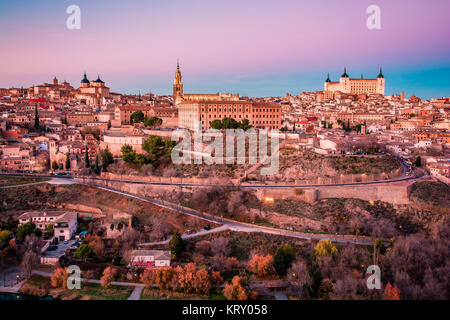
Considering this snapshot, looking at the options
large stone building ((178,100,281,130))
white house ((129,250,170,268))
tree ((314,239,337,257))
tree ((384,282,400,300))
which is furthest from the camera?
large stone building ((178,100,281,130))

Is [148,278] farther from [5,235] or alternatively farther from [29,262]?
[5,235]

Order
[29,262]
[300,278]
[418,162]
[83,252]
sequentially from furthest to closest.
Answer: [418,162] < [83,252] < [29,262] < [300,278]

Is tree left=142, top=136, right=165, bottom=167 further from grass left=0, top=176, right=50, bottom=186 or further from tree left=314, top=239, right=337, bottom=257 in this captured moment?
tree left=314, top=239, right=337, bottom=257

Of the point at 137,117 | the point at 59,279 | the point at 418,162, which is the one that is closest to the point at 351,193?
the point at 418,162

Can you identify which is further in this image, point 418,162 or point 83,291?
point 418,162

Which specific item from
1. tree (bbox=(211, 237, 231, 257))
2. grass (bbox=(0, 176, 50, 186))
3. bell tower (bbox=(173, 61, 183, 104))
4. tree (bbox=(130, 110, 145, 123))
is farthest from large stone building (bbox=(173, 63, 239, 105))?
tree (bbox=(211, 237, 231, 257))

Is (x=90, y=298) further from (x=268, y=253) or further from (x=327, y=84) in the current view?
(x=327, y=84)

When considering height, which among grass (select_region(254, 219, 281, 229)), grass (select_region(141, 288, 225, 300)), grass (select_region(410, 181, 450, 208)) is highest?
grass (select_region(410, 181, 450, 208))
